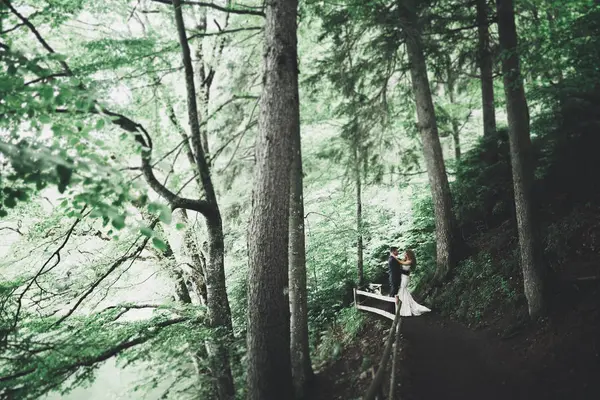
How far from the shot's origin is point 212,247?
8.46 metres

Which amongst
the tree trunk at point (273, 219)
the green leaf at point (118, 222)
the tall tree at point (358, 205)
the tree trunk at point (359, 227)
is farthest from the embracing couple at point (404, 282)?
the green leaf at point (118, 222)

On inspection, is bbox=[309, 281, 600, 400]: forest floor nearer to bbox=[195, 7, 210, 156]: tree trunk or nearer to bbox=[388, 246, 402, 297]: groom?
bbox=[388, 246, 402, 297]: groom

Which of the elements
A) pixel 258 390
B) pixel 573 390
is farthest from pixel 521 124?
pixel 258 390

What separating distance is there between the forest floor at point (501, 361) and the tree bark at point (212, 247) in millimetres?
1992

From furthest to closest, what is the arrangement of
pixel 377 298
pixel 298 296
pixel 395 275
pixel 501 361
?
pixel 377 298
pixel 395 275
pixel 298 296
pixel 501 361

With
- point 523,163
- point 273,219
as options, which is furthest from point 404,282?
Answer: point 273,219

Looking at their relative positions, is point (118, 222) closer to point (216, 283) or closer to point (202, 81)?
point (216, 283)

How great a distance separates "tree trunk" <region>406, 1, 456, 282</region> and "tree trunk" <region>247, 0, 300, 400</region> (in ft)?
19.6

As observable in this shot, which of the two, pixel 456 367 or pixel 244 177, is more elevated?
pixel 244 177

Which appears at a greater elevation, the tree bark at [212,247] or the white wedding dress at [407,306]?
the tree bark at [212,247]

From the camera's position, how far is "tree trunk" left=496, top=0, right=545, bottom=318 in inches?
262

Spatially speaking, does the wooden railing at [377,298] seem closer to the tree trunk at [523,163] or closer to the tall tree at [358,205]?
the tall tree at [358,205]

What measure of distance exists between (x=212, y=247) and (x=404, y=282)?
518 cm

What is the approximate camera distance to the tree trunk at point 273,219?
15.0 ft
